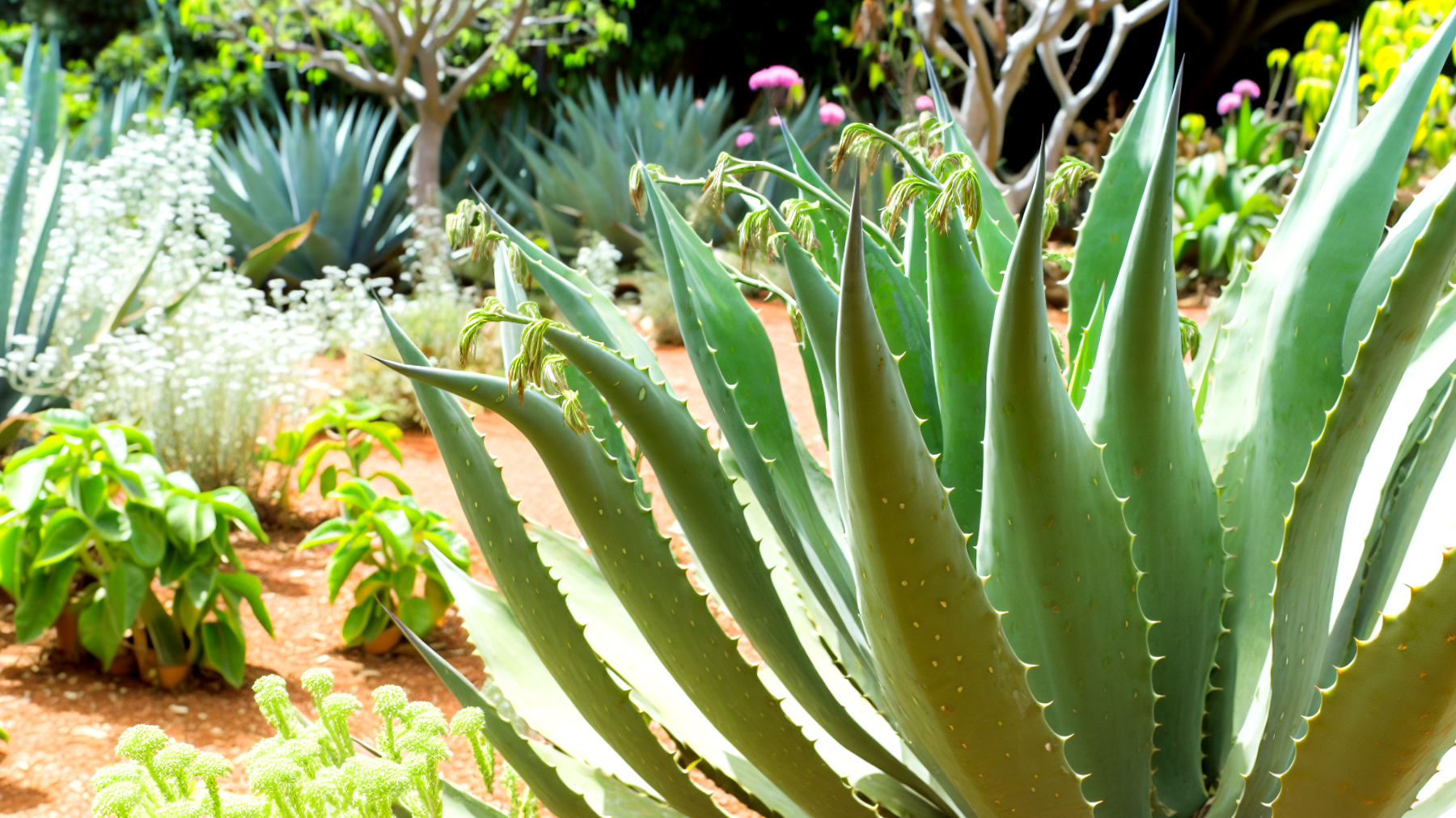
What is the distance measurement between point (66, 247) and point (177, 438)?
717 millimetres

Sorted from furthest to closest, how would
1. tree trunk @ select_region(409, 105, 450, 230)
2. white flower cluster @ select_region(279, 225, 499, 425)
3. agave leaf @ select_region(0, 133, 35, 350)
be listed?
tree trunk @ select_region(409, 105, 450, 230)
white flower cluster @ select_region(279, 225, 499, 425)
agave leaf @ select_region(0, 133, 35, 350)

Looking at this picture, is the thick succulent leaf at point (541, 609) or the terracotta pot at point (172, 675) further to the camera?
the terracotta pot at point (172, 675)

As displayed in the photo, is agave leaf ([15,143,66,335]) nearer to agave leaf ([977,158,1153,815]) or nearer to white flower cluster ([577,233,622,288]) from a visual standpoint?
white flower cluster ([577,233,622,288])

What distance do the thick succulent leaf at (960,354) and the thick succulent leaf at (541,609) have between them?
0.40 meters

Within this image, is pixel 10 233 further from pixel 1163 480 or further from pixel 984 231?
pixel 1163 480

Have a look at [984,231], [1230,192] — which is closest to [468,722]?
[984,231]

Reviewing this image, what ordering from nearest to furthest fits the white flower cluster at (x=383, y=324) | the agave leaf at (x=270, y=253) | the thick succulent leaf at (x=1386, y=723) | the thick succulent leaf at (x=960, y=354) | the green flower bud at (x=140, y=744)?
the thick succulent leaf at (x=1386, y=723) → the green flower bud at (x=140, y=744) → the thick succulent leaf at (x=960, y=354) → the white flower cluster at (x=383, y=324) → the agave leaf at (x=270, y=253)

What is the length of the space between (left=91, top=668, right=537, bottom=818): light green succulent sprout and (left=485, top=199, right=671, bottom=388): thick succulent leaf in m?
0.47

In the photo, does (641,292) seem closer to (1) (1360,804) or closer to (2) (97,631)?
(2) (97,631)

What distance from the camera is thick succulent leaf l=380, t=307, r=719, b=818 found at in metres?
1.21

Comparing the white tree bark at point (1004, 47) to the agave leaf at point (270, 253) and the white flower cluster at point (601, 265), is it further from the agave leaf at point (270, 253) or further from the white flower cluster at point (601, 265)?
the agave leaf at point (270, 253)

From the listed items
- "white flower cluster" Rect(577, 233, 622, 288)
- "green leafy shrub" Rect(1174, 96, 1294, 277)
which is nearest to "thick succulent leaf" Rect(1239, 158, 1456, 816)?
"white flower cluster" Rect(577, 233, 622, 288)

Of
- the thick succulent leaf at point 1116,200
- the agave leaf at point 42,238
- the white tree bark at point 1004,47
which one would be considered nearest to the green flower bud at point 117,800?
the thick succulent leaf at point 1116,200

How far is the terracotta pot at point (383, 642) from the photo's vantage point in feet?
8.73
